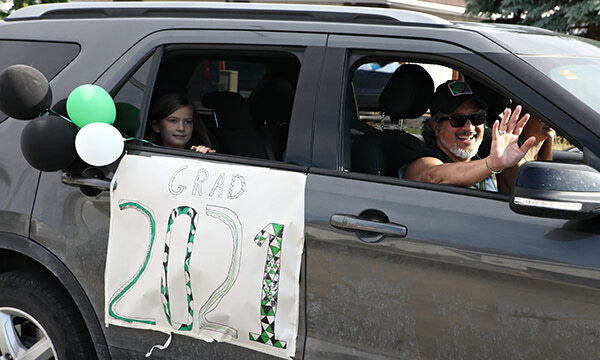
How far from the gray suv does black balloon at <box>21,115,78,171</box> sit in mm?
114

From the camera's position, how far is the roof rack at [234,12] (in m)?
2.49

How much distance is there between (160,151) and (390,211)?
1034 mm

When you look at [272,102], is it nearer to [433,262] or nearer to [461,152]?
[461,152]

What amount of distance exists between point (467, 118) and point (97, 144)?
1633mm

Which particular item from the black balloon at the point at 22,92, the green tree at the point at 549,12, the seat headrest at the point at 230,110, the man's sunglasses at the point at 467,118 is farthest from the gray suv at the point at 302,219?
the green tree at the point at 549,12

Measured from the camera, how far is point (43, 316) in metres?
2.84

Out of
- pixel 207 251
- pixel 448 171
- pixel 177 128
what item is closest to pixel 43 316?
pixel 207 251

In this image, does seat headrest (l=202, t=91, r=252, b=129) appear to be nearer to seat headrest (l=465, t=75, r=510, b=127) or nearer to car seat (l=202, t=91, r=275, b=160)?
car seat (l=202, t=91, r=275, b=160)

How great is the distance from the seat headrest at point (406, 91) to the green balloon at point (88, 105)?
49.9 inches

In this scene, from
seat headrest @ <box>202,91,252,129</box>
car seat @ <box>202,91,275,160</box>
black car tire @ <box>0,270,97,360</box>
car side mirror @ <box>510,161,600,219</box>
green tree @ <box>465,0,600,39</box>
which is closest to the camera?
car side mirror @ <box>510,161,600,219</box>

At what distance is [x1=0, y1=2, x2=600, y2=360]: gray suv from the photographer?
2.00m

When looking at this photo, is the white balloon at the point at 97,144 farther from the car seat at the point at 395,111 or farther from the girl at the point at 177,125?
the car seat at the point at 395,111

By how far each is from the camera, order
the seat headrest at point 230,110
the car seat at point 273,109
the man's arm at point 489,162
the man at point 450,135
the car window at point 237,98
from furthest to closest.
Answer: the car seat at point 273,109 → the seat headrest at point 230,110 → the car window at point 237,98 → the man at point 450,135 → the man's arm at point 489,162

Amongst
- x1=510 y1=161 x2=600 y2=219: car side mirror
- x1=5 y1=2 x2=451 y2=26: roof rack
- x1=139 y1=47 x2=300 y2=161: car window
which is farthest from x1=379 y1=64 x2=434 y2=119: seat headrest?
x1=510 y1=161 x2=600 y2=219: car side mirror
